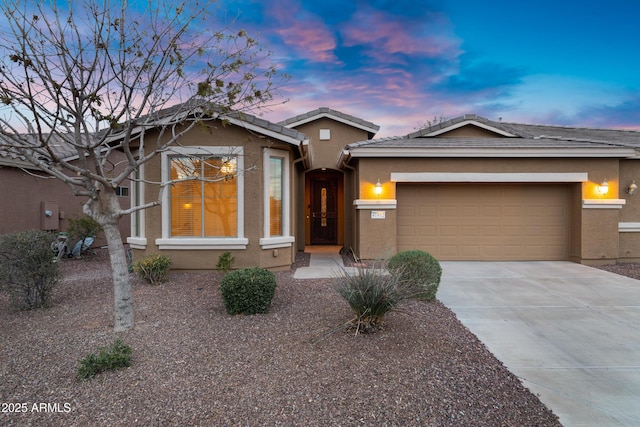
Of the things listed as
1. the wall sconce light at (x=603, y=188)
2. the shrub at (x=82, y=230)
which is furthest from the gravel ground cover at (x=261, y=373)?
the wall sconce light at (x=603, y=188)

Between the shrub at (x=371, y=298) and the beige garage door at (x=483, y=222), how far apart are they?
5909 mm

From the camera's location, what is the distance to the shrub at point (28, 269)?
194 inches

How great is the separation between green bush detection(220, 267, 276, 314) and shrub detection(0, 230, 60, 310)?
275 centimetres

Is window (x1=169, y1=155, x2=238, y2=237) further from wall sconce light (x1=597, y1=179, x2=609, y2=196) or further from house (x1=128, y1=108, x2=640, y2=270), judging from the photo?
wall sconce light (x1=597, y1=179, x2=609, y2=196)

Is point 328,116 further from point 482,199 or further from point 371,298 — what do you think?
point 371,298

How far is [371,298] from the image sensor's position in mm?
3850

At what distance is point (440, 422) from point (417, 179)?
24.4ft

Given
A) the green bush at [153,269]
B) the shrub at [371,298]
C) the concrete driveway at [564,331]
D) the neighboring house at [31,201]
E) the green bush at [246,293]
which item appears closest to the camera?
the concrete driveway at [564,331]

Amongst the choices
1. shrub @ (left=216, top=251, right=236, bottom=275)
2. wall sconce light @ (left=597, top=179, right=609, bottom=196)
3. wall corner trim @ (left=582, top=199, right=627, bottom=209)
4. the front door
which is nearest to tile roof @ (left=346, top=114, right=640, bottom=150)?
wall sconce light @ (left=597, top=179, right=609, bottom=196)

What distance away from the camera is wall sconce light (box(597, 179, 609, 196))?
903 centimetres

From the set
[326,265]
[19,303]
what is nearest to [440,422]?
[19,303]

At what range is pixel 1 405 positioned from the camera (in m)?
2.72

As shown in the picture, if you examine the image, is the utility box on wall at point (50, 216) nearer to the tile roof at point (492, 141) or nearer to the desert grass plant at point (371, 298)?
the tile roof at point (492, 141)

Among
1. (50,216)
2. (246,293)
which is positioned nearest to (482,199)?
(246,293)
